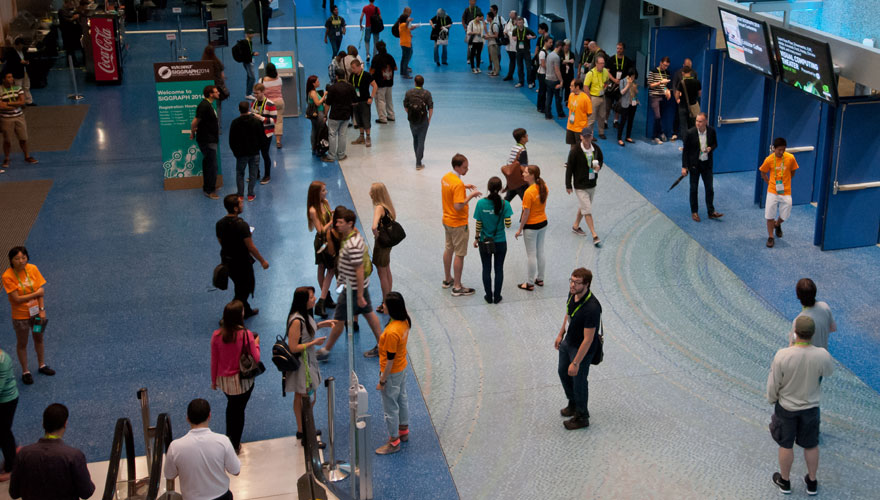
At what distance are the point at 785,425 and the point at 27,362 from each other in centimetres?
751

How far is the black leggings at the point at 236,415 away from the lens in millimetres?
8164

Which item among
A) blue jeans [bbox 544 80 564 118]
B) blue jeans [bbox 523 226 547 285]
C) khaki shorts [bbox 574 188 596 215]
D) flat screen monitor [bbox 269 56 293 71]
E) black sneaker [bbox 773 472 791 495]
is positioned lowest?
black sneaker [bbox 773 472 791 495]

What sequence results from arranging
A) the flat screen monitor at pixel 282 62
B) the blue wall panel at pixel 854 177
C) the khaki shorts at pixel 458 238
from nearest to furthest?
the khaki shorts at pixel 458 238 < the blue wall panel at pixel 854 177 < the flat screen monitor at pixel 282 62

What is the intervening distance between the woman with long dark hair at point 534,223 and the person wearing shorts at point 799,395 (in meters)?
4.05

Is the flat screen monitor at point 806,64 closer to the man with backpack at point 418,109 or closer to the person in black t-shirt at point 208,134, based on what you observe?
the man with backpack at point 418,109

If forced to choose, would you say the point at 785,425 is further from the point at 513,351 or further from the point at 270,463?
the point at 270,463

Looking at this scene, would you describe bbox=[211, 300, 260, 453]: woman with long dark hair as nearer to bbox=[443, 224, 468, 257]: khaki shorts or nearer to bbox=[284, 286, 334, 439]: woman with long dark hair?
bbox=[284, 286, 334, 439]: woman with long dark hair

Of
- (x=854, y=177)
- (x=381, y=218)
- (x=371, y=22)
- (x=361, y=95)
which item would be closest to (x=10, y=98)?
(x=361, y=95)

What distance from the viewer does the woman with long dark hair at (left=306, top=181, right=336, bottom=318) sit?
34.3 ft

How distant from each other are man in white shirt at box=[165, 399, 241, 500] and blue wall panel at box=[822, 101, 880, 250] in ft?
30.4

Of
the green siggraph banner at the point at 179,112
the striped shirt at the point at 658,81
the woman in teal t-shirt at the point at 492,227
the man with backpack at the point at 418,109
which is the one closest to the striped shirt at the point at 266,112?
the green siggraph banner at the point at 179,112

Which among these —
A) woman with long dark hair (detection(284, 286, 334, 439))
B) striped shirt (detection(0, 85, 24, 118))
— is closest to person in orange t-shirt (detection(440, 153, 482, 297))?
woman with long dark hair (detection(284, 286, 334, 439))

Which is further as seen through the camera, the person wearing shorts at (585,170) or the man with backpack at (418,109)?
the man with backpack at (418,109)

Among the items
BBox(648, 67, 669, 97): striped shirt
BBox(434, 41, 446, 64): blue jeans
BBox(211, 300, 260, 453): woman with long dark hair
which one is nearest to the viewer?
BBox(211, 300, 260, 453): woman with long dark hair
